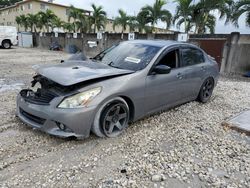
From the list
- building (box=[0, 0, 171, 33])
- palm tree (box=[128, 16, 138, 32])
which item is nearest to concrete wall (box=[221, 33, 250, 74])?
palm tree (box=[128, 16, 138, 32])

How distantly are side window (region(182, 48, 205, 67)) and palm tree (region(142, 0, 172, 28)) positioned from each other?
41.0 feet

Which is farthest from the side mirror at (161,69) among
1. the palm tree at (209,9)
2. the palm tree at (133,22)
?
the palm tree at (133,22)

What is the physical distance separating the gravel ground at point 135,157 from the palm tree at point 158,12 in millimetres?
14174

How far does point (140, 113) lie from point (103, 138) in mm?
781

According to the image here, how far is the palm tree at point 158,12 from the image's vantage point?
16.8 metres

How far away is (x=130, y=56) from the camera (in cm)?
406

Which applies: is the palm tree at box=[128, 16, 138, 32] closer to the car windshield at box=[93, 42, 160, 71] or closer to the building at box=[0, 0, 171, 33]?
the car windshield at box=[93, 42, 160, 71]

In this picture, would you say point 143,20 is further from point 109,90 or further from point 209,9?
point 109,90

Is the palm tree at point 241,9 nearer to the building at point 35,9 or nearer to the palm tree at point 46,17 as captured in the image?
the palm tree at point 46,17

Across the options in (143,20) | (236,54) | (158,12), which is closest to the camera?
(236,54)

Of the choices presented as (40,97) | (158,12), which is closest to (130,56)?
(40,97)

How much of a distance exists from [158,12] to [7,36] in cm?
1411

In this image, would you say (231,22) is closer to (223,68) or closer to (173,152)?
(223,68)

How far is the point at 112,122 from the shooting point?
3414 mm
